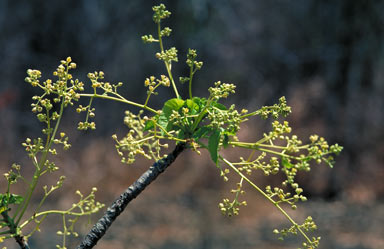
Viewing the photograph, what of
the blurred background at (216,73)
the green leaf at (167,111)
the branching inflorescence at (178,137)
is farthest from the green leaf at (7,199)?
the blurred background at (216,73)

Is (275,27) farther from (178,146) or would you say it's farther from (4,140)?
(178,146)

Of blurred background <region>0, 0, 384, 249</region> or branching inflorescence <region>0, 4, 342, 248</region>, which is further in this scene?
blurred background <region>0, 0, 384, 249</region>

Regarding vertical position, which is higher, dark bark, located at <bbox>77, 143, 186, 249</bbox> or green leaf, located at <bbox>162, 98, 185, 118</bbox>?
green leaf, located at <bbox>162, 98, 185, 118</bbox>

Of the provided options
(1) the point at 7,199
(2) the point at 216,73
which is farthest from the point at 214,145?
(2) the point at 216,73

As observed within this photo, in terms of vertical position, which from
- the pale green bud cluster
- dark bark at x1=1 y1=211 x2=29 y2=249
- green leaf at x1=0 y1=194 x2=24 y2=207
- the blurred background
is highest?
the blurred background

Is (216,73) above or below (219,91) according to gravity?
above

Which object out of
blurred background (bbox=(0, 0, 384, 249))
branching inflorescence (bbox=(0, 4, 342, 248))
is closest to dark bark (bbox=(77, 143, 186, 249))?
branching inflorescence (bbox=(0, 4, 342, 248))

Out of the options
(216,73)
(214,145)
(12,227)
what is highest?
(216,73)

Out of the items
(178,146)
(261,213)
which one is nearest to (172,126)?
(178,146)

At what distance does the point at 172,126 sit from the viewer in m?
0.53

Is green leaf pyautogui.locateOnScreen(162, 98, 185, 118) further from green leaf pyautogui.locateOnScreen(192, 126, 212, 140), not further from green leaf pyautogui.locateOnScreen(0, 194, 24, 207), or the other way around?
green leaf pyautogui.locateOnScreen(0, 194, 24, 207)

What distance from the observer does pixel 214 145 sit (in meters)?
0.50

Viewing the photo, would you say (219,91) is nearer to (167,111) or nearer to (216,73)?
(167,111)

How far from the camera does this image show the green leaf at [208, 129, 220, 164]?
0.50m
